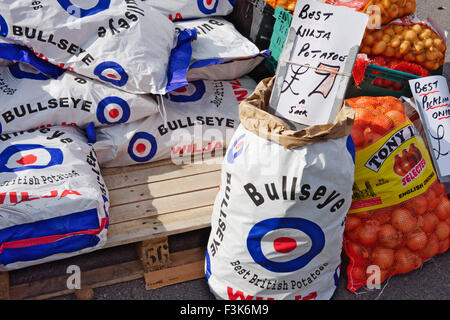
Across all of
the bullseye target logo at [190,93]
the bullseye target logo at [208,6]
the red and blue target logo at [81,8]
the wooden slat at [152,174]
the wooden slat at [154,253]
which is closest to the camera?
the wooden slat at [154,253]

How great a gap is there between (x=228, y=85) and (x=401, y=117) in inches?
42.3

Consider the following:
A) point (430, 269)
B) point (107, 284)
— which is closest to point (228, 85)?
point (107, 284)

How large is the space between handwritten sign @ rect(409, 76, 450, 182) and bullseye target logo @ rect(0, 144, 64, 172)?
1.96 meters

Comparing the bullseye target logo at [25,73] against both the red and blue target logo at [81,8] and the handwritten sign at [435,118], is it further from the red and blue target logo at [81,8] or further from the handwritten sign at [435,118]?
the handwritten sign at [435,118]

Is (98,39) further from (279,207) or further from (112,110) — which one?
(279,207)

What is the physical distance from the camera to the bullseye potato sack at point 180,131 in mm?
2609

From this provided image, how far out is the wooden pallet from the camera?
226 cm

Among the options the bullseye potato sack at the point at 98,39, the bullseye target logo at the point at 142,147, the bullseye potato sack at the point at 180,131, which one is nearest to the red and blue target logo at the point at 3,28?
the bullseye potato sack at the point at 98,39

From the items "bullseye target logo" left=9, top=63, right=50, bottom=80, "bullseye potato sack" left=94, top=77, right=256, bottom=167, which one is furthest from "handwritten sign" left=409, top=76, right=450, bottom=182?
"bullseye target logo" left=9, top=63, right=50, bottom=80

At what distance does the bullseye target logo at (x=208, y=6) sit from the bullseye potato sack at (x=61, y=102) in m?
0.87

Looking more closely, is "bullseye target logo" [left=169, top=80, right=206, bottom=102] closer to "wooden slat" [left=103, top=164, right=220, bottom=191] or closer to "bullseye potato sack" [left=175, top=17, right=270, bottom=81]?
"bullseye potato sack" [left=175, top=17, right=270, bottom=81]

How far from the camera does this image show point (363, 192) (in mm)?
2311
